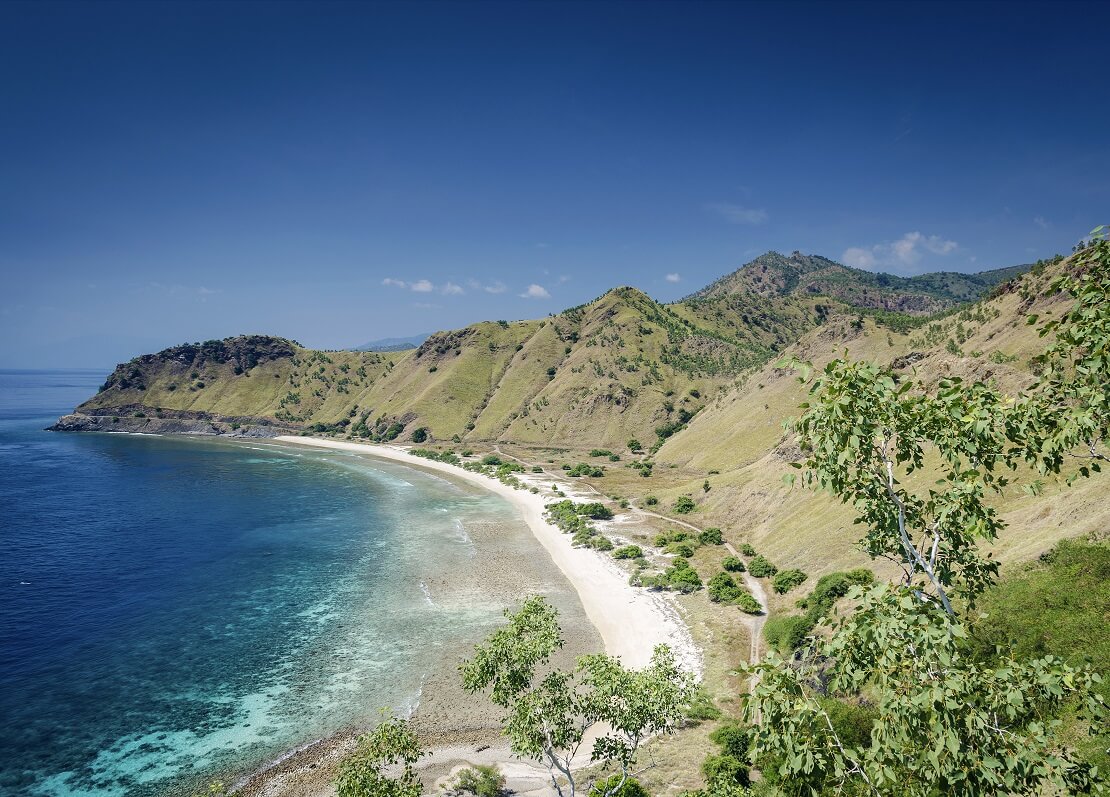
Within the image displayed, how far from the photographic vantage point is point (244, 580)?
6631cm

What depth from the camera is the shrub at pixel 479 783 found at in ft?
96.9

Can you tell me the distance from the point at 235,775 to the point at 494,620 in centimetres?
2369

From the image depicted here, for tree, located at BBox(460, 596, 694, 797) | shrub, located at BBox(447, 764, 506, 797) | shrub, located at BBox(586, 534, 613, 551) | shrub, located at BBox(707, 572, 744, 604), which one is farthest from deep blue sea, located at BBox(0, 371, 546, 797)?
tree, located at BBox(460, 596, 694, 797)

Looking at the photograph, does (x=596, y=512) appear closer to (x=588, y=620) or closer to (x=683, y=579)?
(x=683, y=579)

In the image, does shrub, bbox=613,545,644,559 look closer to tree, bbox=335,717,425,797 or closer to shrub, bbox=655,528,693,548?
shrub, bbox=655,528,693,548

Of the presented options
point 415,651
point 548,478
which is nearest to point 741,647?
point 415,651

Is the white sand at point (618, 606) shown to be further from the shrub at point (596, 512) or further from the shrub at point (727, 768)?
the shrub at point (727, 768)

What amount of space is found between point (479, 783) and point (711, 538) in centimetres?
4576

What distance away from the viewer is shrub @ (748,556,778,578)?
5631 centimetres

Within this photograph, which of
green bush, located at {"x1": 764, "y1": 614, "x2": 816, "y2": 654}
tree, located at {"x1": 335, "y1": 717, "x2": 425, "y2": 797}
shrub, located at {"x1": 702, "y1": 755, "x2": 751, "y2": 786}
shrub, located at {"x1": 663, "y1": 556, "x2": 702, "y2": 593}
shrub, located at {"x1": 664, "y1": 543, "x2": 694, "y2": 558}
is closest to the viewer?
tree, located at {"x1": 335, "y1": 717, "x2": 425, "y2": 797}

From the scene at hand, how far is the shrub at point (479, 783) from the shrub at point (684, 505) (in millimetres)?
57478

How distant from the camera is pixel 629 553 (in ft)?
221

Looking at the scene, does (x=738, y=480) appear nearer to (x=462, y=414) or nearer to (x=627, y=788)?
(x=627, y=788)

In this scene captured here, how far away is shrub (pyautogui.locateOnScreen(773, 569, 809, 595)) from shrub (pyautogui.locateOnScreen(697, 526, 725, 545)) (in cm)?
1603
